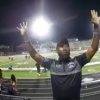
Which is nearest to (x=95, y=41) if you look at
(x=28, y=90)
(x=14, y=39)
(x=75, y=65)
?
(x=75, y=65)

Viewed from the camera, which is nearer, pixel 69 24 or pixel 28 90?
pixel 28 90

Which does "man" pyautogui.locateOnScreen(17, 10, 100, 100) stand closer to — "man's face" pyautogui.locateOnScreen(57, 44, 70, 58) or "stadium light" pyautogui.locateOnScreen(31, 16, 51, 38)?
"man's face" pyautogui.locateOnScreen(57, 44, 70, 58)

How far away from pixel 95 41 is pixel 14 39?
3556cm

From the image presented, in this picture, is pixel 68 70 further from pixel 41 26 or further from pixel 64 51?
pixel 41 26

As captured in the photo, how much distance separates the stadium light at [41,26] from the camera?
39494 mm

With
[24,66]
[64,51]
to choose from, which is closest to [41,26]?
[24,66]

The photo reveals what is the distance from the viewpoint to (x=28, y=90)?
17688 millimetres

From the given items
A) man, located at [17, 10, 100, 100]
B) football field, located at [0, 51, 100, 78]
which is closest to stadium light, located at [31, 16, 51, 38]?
football field, located at [0, 51, 100, 78]

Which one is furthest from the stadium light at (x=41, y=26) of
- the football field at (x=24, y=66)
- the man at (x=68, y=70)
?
the man at (x=68, y=70)

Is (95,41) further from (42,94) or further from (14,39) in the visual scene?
(14,39)

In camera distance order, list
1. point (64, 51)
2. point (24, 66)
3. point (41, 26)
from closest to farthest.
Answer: point (64, 51) → point (24, 66) → point (41, 26)

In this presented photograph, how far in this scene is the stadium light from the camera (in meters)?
39.5

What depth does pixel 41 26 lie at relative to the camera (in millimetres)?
41844

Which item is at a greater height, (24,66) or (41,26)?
(41,26)
